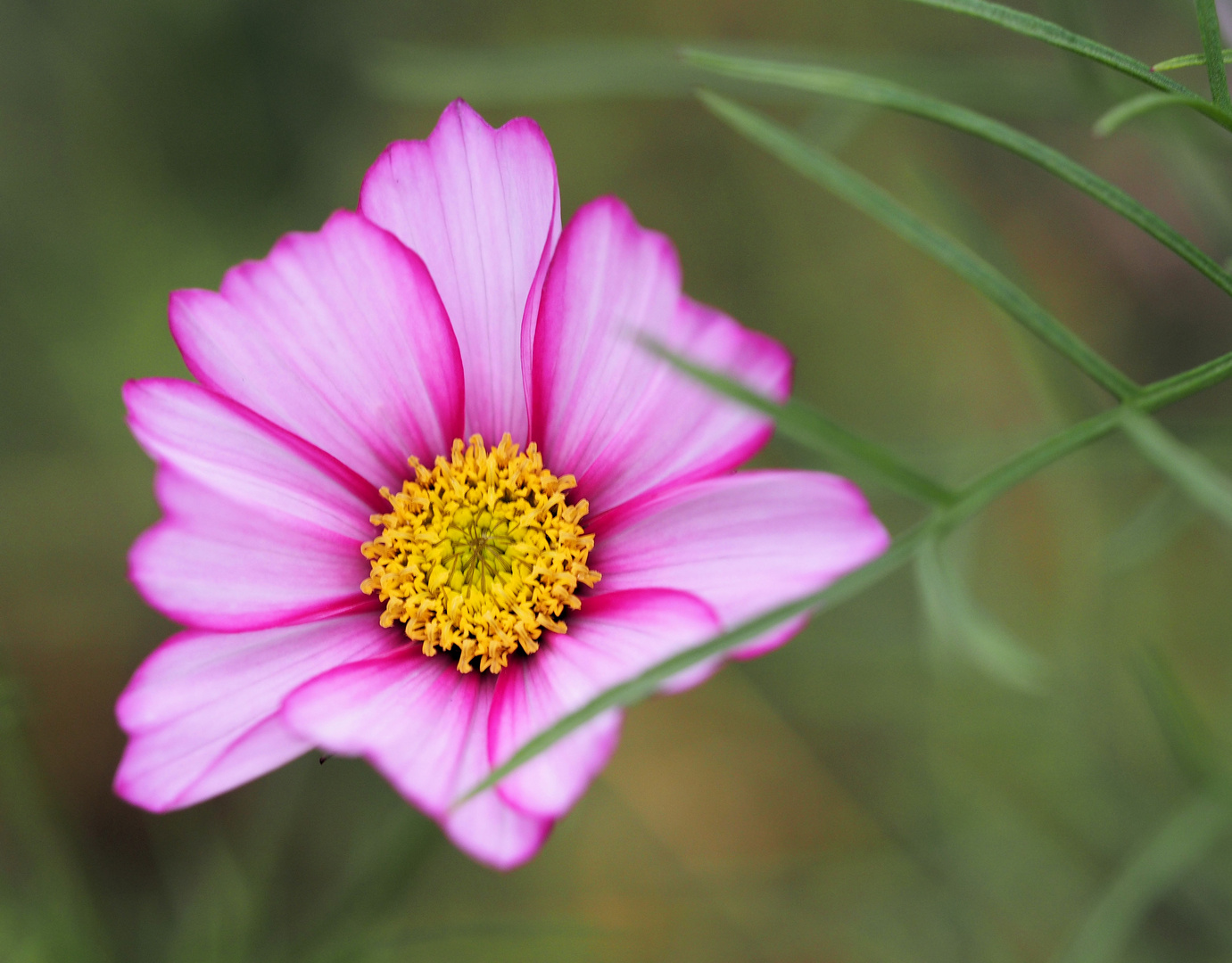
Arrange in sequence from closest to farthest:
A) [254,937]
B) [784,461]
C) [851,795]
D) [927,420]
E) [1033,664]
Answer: [1033,664]
[254,937]
[784,461]
[851,795]
[927,420]

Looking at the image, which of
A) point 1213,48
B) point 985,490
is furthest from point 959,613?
point 1213,48

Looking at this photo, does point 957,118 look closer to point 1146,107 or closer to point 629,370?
point 1146,107

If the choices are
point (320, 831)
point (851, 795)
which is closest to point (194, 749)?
point (320, 831)

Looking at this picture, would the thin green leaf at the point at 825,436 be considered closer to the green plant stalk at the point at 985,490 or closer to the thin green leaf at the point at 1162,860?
the green plant stalk at the point at 985,490

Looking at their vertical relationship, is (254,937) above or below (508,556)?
below

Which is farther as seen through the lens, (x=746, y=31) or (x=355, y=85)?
(x=746, y=31)

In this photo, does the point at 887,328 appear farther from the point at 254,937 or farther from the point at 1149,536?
the point at 254,937
